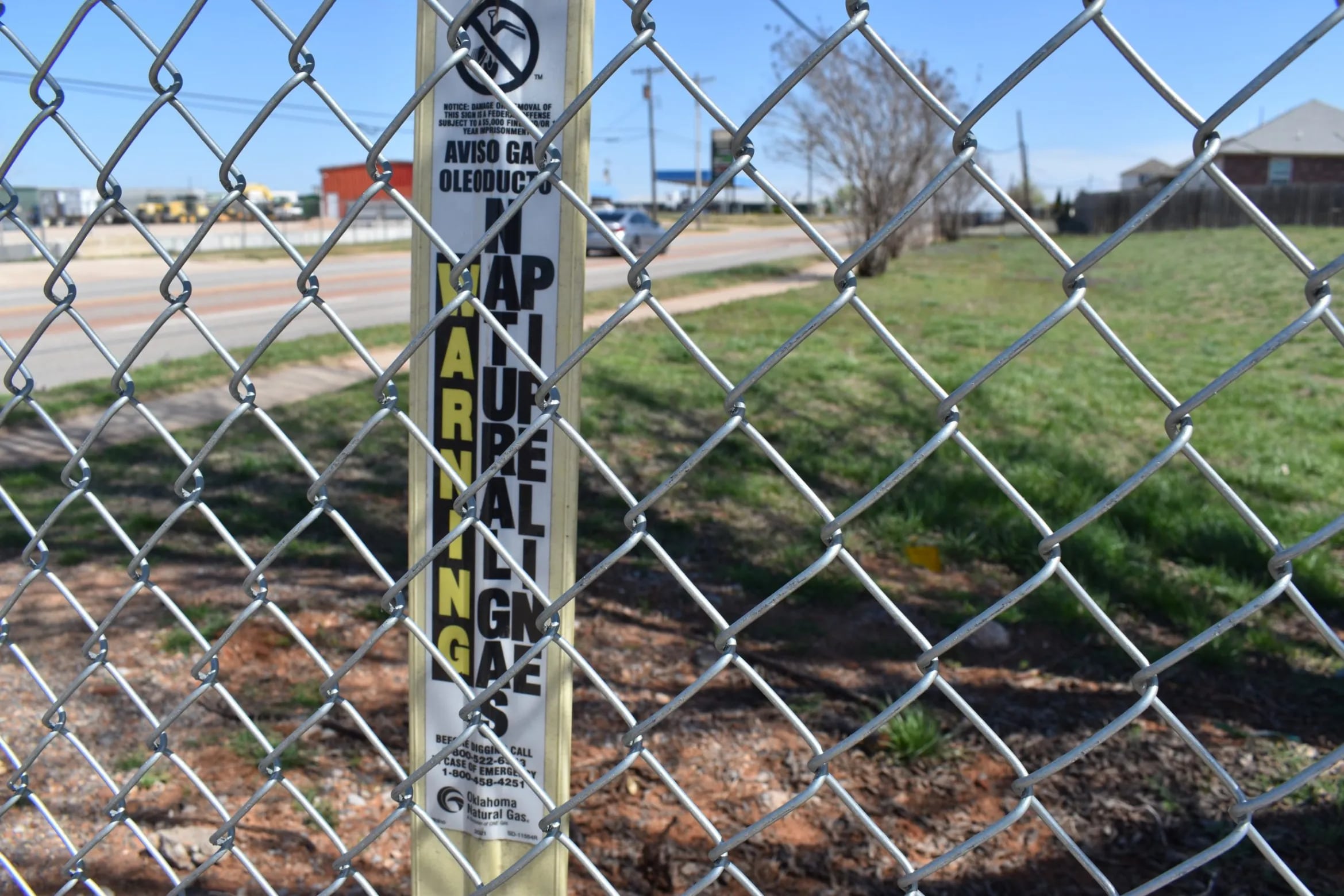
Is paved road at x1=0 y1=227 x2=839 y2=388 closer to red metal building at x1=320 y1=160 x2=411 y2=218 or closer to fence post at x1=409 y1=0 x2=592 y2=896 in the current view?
red metal building at x1=320 y1=160 x2=411 y2=218

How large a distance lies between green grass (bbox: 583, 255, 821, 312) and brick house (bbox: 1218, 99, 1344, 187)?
74.9 feet

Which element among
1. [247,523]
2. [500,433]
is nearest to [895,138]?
[247,523]

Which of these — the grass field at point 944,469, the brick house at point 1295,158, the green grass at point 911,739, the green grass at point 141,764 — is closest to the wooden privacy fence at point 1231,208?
Result: the brick house at point 1295,158

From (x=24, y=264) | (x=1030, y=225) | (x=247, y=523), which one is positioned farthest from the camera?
(x=24, y=264)

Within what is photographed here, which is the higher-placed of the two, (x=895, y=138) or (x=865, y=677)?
(x=895, y=138)

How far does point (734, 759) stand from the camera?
270 centimetres

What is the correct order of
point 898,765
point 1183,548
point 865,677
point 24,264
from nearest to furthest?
point 898,765, point 865,677, point 1183,548, point 24,264

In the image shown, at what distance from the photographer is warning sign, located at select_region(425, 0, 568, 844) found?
4.15 ft

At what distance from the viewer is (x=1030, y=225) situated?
93 cm

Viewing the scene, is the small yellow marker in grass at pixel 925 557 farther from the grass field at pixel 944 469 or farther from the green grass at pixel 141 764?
the green grass at pixel 141 764

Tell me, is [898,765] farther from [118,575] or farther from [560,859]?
[118,575]

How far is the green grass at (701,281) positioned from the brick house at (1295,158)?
898 inches

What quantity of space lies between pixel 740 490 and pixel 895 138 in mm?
13894

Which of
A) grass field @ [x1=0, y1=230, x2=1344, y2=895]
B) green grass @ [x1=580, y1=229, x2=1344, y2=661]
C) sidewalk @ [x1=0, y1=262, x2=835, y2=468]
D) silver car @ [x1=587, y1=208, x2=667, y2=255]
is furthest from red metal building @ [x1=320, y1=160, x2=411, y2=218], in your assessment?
grass field @ [x1=0, y1=230, x2=1344, y2=895]
